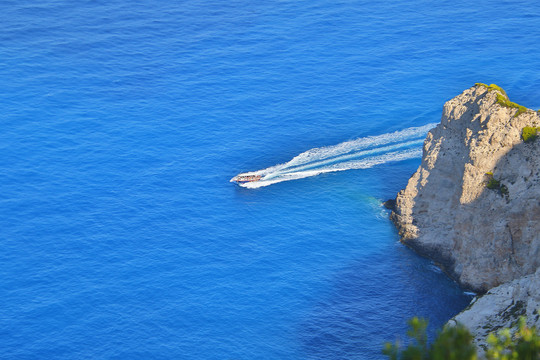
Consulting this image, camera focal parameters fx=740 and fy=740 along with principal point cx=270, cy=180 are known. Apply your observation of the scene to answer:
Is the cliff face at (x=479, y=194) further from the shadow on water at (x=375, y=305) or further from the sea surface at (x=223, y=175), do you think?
the sea surface at (x=223, y=175)

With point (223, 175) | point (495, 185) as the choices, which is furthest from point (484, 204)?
point (223, 175)

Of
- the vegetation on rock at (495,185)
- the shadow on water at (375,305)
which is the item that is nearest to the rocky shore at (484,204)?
the vegetation on rock at (495,185)

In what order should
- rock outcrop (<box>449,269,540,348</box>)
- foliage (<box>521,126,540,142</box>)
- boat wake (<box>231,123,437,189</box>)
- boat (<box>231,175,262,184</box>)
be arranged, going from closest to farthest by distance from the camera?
rock outcrop (<box>449,269,540,348</box>)
foliage (<box>521,126,540,142</box>)
boat (<box>231,175,262,184</box>)
boat wake (<box>231,123,437,189</box>)

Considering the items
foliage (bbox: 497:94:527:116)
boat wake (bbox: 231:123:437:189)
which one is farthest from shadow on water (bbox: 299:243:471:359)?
boat wake (bbox: 231:123:437:189)

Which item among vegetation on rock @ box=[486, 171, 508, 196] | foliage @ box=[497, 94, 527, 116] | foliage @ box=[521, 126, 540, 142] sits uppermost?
foliage @ box=[497, 94, 527, 116]

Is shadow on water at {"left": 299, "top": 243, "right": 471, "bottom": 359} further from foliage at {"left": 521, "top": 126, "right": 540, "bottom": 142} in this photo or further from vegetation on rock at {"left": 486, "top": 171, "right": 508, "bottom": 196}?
foliage at {"left": 521, "top": 126, "right": 540, "bottom": 142}

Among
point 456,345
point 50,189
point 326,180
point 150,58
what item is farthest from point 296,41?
point 456,345

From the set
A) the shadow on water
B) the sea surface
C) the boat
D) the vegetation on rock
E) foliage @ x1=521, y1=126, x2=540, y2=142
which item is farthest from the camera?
the boat
